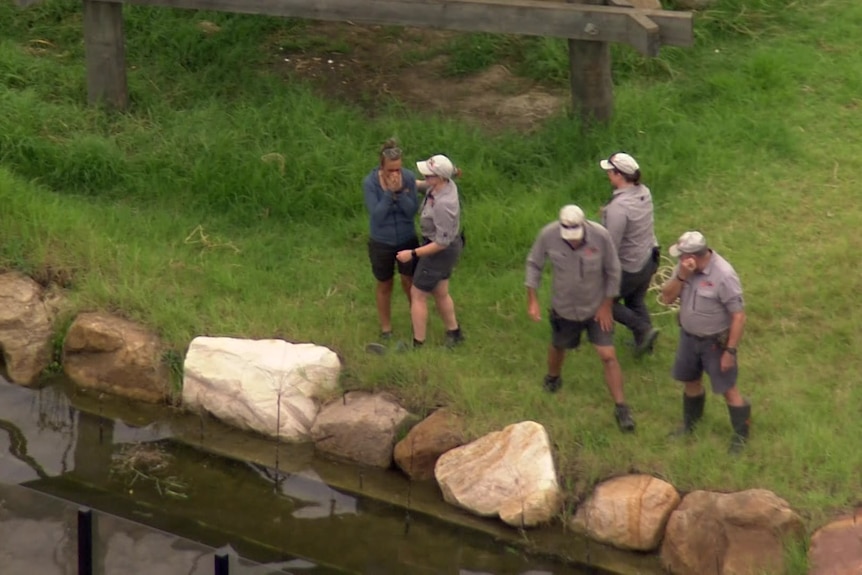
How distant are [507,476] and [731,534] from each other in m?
1.25

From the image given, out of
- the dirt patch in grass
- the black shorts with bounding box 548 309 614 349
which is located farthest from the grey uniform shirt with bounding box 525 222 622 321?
the dirt patch in grass

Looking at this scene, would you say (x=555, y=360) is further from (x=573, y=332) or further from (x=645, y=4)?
(x=645, y=4)

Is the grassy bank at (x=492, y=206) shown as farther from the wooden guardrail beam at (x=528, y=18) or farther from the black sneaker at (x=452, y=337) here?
the wooden guardrail beam at (x=528, y=18)

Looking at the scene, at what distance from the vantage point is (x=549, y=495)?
25.5 feet

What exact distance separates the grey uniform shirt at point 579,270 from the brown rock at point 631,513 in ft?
3.28

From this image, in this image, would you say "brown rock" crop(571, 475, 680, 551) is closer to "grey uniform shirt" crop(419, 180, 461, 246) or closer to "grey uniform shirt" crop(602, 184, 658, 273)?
"grey uniform shirt" crop(602, 184, 658, 273)

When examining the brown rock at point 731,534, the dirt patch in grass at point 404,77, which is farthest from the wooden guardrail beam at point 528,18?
the brown rock at point 731,534

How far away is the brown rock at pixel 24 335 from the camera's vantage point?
926 centimetres

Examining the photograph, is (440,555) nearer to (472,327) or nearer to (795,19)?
(472,327)

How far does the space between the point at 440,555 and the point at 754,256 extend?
3.14m

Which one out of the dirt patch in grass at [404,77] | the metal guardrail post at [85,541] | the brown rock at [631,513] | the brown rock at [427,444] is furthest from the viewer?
the dirt patch in grass at [404,77]

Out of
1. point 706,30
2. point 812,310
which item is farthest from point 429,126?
point 812,310

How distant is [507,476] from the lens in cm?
784

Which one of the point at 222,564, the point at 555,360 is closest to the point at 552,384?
the point at 555,360
